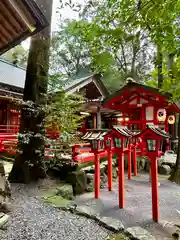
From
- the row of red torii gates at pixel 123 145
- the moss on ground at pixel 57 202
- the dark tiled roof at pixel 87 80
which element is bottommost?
the moss on ground at pixel 57 202

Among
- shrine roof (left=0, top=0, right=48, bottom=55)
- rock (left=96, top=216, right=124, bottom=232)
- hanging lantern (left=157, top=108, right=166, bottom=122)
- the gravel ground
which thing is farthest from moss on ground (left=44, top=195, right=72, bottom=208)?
hanging lantern (left=157, top=108, right=166, bottom=122)

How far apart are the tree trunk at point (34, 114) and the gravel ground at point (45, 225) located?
932 millimetres

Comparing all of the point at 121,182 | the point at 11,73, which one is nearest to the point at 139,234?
the point at 121,182

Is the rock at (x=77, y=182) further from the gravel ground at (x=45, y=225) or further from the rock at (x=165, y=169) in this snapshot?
the rock at (x=165, y=169)

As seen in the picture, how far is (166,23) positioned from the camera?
1855 mm

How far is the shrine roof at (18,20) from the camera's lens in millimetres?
2533

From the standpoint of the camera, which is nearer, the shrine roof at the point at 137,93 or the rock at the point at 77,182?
the rock at the point at 77,182

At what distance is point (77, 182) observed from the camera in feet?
16.6

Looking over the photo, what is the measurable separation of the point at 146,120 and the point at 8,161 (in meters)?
5.78

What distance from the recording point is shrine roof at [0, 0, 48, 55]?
253cm

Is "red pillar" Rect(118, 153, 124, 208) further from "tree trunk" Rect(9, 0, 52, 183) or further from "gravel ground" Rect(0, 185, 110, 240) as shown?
"tree trunk" Rect(9, 0, 52, 183)

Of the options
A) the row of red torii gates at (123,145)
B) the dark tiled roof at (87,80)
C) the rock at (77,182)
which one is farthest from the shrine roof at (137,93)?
the rock at (77,182)

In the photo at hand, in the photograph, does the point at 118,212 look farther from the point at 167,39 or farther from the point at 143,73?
the point at 143,73

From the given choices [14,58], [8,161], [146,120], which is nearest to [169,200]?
[146,120]
